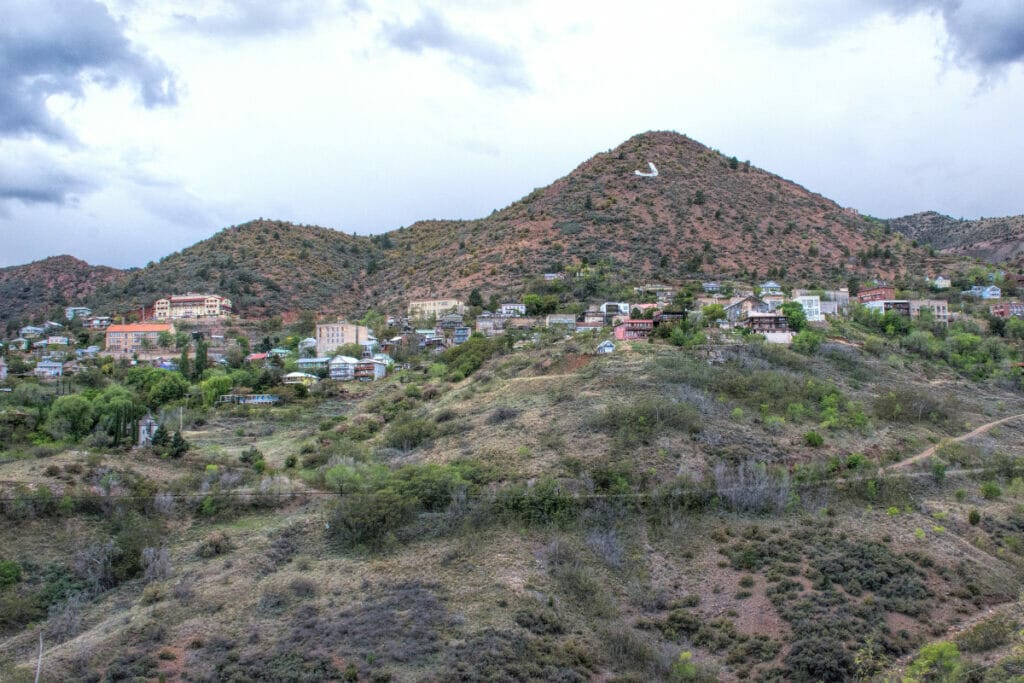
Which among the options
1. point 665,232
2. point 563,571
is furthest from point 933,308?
point 563,571

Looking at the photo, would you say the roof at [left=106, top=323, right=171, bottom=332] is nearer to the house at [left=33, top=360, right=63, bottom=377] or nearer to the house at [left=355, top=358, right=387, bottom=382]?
the house at [left=33, top=360, right=63, bottom=377]

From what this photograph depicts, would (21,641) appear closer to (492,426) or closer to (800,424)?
(492,426)


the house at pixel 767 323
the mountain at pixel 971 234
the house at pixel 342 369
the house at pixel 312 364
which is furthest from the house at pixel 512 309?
the mountain at pixel 971 234

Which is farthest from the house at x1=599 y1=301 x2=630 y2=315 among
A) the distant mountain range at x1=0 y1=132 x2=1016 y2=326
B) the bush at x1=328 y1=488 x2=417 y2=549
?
the bush at x1=328 y1=488 x2=417 y2=549

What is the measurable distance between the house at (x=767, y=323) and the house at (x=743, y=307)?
179 centimetres

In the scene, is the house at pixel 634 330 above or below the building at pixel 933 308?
below

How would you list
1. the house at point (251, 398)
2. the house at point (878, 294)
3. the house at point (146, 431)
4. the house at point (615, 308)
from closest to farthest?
the house at point (146, 431) < the house at point (251, 398) < the house at point (615, 308) < the house at point (878, 294)

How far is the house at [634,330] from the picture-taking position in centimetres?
4950

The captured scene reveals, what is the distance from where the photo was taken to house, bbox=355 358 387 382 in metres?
57.1

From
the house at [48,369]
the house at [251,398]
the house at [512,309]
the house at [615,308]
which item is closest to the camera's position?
the house at [251,398]

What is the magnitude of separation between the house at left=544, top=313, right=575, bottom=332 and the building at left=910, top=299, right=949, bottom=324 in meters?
22.5

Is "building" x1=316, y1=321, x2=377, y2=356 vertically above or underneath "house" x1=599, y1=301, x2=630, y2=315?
underneath

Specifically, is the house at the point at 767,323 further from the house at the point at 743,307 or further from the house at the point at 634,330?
the house at the point at 634,330

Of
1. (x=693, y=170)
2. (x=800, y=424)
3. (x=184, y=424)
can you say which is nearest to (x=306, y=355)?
(x=184, y=424)
